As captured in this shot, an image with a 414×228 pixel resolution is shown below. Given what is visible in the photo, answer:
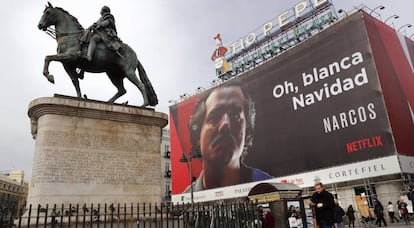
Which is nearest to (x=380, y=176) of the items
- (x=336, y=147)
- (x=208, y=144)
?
(x=336, y=147)

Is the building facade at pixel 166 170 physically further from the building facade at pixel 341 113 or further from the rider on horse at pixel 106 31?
the rider on horse at pixel 106 31

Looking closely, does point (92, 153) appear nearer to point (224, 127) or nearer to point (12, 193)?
point (224, 127)

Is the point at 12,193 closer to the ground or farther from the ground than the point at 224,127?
closer to the ground

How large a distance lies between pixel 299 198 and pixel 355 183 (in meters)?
14.6

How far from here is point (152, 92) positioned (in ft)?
31.2

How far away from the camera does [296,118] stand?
2892cm

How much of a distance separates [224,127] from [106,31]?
27805 mm

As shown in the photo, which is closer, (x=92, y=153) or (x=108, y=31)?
(x=92, y=153)

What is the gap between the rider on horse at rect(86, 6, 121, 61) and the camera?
340 inches

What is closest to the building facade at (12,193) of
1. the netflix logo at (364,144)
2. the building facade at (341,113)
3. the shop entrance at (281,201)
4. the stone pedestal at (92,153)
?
the stone pedestal at (92,153)

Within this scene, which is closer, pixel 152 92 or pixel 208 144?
pixel 152 92

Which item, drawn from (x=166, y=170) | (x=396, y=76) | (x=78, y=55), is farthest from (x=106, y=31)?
(x=166, y=170)

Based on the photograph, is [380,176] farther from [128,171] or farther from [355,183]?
[128,171]

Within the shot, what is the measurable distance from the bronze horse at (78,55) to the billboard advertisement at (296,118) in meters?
16.8
